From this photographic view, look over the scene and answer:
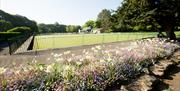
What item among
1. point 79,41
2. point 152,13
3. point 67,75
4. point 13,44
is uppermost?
point 152,13

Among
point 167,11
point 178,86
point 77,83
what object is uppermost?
point 167,11

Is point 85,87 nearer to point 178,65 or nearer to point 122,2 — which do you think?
point 178,65

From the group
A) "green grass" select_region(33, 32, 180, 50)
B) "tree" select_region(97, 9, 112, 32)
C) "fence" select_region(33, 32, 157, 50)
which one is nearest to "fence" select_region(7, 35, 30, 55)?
"fence" select_region(33, 32, 157, 50)

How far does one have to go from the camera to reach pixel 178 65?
1262 centimetres

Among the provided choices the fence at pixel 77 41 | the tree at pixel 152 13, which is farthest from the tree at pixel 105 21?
the tree at pixel 152 13

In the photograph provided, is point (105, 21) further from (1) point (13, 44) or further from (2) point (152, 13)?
(1) point (13, 44)

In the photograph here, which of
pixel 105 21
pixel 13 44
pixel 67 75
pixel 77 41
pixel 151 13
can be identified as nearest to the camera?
pixel 67 75

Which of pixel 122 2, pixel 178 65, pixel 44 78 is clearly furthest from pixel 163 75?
pixel 122 2

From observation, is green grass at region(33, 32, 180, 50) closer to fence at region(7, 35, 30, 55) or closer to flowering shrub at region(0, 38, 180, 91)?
fence at region(7, 35, 30, 55)

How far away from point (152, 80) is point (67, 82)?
3019mm

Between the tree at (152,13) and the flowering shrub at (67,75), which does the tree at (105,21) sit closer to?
the tree at (152,13)

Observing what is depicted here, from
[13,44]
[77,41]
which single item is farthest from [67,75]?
[77,41]

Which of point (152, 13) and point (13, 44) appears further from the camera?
point (152, 13)

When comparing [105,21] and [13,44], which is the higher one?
[105,21]
